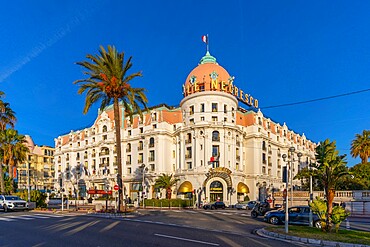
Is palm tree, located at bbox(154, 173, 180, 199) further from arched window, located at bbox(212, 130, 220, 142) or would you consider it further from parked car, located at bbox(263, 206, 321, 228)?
parked car, located at bbox(263, 206, 321, 228)

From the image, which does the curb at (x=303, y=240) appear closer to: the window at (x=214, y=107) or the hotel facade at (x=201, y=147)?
the hotel facade at (x=201, y=147)

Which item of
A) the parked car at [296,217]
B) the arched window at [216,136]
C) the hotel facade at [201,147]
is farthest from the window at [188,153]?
the parked car at [296,217]

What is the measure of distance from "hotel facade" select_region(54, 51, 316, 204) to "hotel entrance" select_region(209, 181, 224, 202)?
0.18 m

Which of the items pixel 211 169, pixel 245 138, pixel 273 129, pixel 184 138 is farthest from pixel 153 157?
pixel 273 129

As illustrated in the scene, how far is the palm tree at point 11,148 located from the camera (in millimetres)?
49781

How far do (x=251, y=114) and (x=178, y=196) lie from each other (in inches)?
890

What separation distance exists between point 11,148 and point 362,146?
62.4m

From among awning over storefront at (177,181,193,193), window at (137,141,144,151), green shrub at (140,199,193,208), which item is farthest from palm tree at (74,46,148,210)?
window at (137,141,144,151)

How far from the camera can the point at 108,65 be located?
28719 millimetres

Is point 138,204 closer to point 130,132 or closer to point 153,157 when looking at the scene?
point 153,157

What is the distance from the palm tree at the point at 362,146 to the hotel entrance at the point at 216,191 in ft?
89.9

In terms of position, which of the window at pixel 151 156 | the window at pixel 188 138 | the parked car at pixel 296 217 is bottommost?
the parked car at pixel 296 217

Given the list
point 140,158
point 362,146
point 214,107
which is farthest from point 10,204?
point 362,146

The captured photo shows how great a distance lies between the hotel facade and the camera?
57812 millimetres
